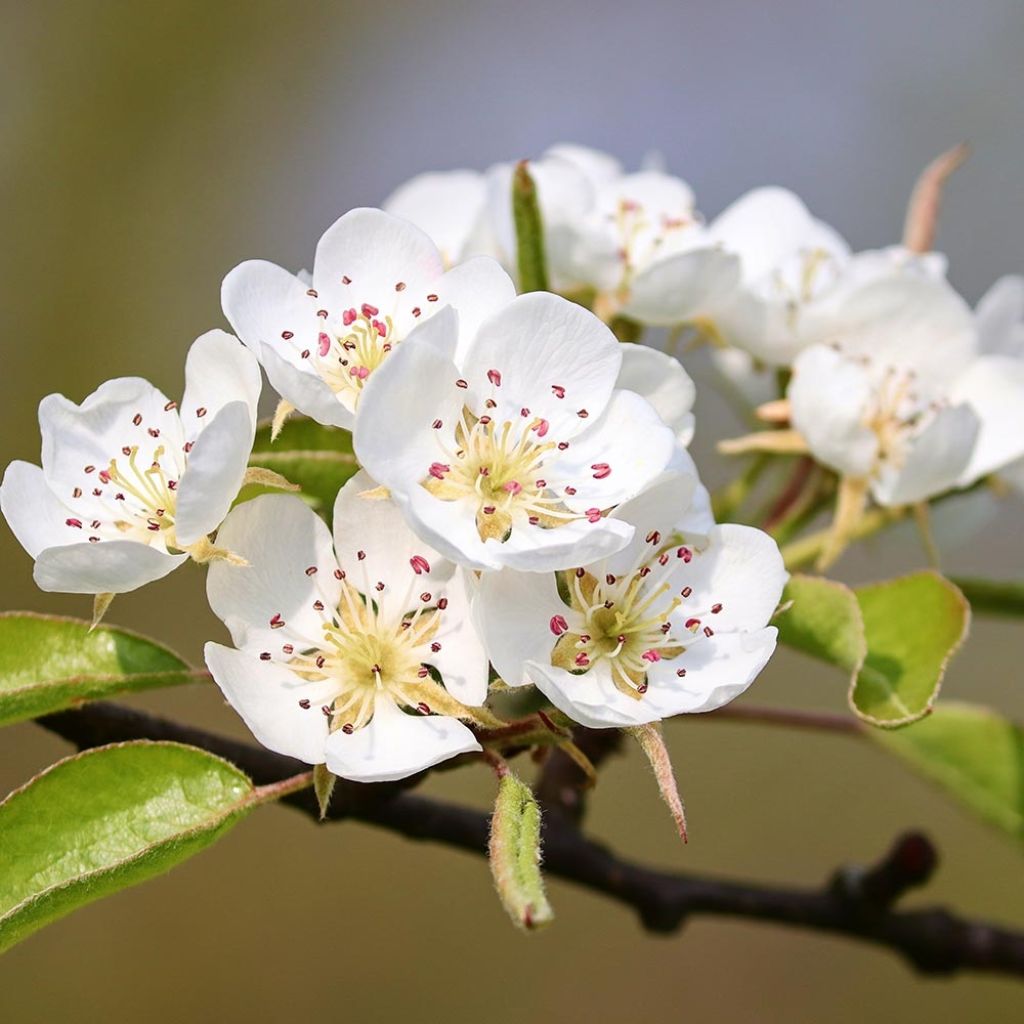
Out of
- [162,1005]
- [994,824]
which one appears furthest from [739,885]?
[162,1005]

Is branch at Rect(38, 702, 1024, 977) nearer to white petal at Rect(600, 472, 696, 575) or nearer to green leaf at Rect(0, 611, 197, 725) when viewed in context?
green leaf at Rect(0, 611, 197, 725)

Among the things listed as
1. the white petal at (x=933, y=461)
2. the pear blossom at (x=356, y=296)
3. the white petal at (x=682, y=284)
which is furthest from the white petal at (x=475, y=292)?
the white petal at (x=933, y=461)

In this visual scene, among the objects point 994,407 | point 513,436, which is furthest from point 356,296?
point 994,407

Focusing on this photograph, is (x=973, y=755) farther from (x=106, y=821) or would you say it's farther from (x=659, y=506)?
(x=106, y=821)

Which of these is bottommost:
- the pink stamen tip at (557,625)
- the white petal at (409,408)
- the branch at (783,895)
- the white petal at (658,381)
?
the branch at (783,895)

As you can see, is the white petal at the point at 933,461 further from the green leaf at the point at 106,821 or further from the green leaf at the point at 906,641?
the green leaf at the point at 106,821

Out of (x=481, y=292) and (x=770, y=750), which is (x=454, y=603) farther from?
(x=770, y=750)
